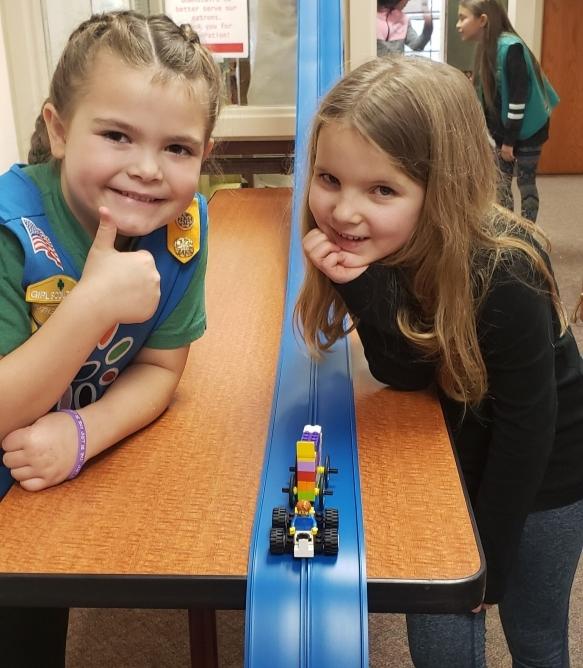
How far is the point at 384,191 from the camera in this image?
852mm

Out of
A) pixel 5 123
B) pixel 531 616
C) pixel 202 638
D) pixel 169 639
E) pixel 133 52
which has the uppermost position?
pixel 133 52

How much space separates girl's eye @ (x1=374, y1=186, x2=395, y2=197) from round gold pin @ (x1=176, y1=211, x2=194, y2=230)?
25cm

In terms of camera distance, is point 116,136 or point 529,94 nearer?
point 116,136

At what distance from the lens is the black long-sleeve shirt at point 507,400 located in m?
0.87

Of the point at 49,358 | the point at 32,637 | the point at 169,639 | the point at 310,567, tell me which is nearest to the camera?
the point at 310,567

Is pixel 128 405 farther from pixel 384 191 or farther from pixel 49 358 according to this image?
pixel 384 191

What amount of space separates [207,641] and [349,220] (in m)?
0.72

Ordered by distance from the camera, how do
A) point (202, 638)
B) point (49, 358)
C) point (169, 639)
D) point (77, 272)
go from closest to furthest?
point (49, 358)
point (77, 272)
point (202, 638)
point (169, 639)

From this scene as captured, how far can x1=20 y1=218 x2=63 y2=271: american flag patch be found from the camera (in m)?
0.82

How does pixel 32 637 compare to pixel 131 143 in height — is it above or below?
below

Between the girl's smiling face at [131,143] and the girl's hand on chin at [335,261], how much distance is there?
0.16m

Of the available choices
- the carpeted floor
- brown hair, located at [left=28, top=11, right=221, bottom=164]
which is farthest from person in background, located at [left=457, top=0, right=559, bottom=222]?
brown hair, located at [left=28, top=11, right=221, bottom=164]

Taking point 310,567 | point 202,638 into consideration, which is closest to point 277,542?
point 310,567

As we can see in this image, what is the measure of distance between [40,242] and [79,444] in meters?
0.22
